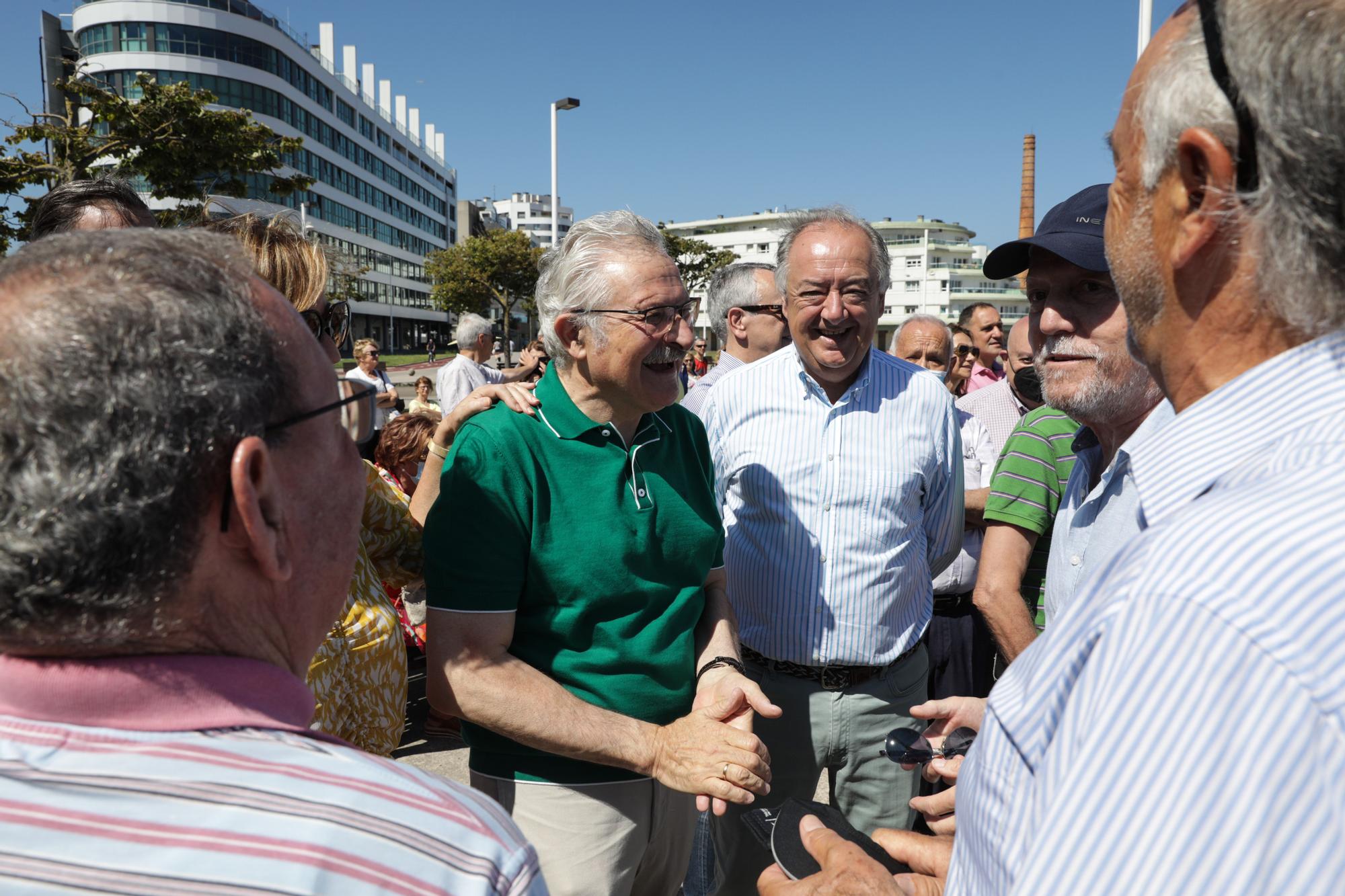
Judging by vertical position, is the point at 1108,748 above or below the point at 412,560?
above

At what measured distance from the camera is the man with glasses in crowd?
17.4ft

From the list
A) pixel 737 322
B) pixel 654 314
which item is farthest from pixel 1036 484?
pixel 737 322

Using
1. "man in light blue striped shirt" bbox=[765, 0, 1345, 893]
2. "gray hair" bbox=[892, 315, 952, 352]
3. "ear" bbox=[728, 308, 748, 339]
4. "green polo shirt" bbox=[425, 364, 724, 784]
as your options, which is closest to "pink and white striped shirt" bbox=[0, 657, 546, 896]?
"man in light blue striped shirt" bbox=[765, 0, 1345, 893]

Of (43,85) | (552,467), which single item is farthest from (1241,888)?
(43,85)

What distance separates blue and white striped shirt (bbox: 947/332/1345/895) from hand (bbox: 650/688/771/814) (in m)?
1.27

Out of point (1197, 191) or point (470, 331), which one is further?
point (470, 331)

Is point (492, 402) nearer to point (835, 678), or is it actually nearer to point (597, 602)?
point (597, 602)

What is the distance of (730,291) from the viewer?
17.9 ft

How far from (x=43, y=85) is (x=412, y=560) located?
2255 centimetres

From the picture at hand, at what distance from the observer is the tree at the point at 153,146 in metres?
13.0

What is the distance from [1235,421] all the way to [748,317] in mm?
4530

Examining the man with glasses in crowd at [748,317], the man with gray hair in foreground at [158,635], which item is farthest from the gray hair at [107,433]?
the man with glasses in crowd at [748,317]

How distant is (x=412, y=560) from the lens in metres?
2.54

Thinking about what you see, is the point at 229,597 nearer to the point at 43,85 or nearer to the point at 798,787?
the point at 798,787
